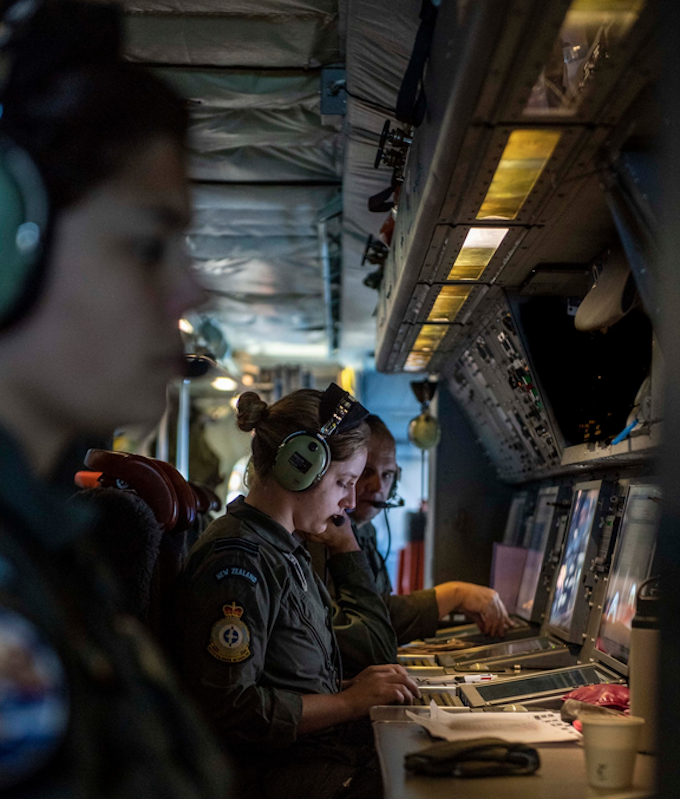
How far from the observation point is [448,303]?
Result: 3.05m

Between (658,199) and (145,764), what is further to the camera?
(658,199)

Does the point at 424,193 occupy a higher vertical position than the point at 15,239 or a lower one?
higher

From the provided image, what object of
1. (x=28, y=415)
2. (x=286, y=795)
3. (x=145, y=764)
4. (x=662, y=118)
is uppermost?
(x=662, y=118)

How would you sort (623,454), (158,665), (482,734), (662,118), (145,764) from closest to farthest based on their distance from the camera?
(145,764)
(158,665)
(662,118)
(482,734)
(623,454)

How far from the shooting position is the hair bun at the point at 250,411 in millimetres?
2389

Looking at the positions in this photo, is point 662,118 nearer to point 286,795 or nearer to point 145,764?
point 145,764

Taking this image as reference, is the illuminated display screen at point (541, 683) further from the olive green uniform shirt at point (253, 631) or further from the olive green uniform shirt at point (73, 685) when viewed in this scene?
the olive green uniform shirt at point (73, 685)

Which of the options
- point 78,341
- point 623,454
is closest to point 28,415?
point 78,341

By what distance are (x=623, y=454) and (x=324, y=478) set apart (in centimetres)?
93

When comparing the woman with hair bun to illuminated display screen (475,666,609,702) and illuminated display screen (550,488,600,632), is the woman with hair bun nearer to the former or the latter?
illuminated display screen (475,666,609,702)

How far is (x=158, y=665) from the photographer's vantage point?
2.61ft

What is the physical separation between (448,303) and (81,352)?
8.02 feet

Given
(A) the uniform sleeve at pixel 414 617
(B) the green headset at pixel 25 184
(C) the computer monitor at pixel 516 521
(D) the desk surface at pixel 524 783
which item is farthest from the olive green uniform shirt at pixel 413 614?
(B) the green headset at pixel 25 184

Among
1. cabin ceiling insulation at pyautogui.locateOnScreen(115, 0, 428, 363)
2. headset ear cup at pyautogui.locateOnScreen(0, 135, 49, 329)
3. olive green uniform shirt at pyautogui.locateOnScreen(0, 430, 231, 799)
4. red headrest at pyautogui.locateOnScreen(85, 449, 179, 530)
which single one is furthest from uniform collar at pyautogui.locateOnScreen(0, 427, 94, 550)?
red headrest at pyautogui.locateOnScreen(85, 449, 179, 530)
